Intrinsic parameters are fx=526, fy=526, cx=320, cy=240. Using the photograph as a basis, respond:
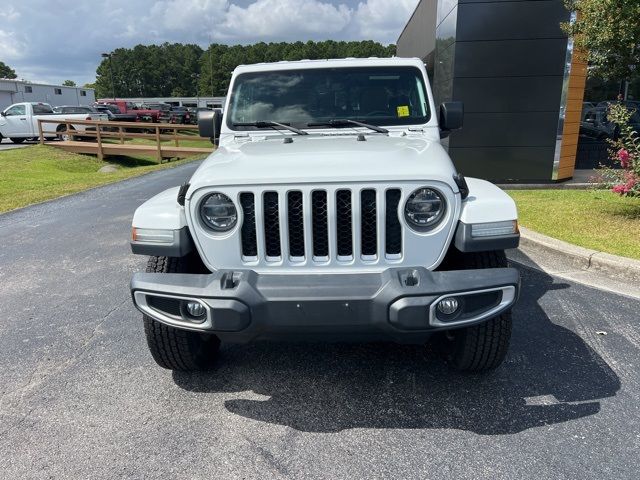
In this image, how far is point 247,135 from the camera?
12.7 ft

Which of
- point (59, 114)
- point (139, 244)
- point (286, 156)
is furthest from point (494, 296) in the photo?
point (59, 114)

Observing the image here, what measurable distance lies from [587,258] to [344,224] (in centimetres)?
346

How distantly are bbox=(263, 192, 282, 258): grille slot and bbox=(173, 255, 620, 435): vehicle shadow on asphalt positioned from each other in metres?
0.89

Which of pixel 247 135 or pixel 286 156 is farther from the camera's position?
pixel 247 135

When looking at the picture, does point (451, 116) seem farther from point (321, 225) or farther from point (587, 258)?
point (587, 258)

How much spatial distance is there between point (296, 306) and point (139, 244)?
3.16 ft

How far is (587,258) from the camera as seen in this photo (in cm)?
507

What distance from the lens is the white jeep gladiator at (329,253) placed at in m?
2.43

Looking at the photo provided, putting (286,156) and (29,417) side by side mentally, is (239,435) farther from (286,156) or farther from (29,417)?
(286,156)

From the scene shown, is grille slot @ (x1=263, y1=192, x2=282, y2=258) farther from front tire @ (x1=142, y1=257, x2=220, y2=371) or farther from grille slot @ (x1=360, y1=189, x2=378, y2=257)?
front tire @ (x1=142, y1=257, x2=220, y2=371)

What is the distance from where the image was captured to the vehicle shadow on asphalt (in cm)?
275

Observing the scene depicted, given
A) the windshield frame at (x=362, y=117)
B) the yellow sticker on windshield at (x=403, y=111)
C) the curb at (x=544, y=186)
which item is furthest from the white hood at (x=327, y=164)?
the curb at (x=544, y=186)

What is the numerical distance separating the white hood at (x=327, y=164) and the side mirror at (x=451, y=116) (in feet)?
2.26

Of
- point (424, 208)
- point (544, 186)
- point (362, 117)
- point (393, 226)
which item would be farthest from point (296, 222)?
point (544, 186)
